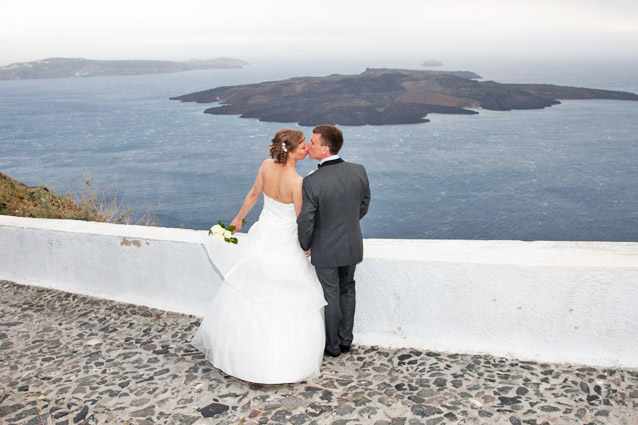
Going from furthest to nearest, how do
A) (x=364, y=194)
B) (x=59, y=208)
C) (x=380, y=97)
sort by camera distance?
(x=380, y=97) < (x=59, y=208) < (x=364, y=194)

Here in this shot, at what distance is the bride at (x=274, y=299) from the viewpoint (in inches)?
110

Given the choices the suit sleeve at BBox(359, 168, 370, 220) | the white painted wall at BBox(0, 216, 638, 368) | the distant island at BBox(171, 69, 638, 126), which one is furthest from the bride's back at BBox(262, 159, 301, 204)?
the distant island at BBox(171, 69, 638, 126)

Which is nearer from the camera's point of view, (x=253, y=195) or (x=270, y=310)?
(x=270, y=310)

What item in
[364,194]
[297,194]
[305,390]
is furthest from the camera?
[364,194]

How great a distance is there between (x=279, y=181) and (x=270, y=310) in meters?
0.69

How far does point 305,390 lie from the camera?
277cm

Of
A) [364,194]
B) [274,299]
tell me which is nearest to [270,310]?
[274,299]

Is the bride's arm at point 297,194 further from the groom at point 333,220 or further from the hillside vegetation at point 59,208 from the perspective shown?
the hillside vegetation at point 59,208

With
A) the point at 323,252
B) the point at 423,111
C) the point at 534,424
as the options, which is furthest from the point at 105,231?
the point at 423,111

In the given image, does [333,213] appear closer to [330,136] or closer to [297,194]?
[297,194]

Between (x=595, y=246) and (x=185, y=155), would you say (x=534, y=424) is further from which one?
(x=185, y=155)

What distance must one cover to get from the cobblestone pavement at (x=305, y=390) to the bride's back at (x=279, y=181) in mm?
998

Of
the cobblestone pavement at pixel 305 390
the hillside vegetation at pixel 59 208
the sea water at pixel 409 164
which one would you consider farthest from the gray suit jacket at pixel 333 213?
the sea water at pixel 409 164

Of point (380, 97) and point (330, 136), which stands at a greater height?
point (380, 97)
